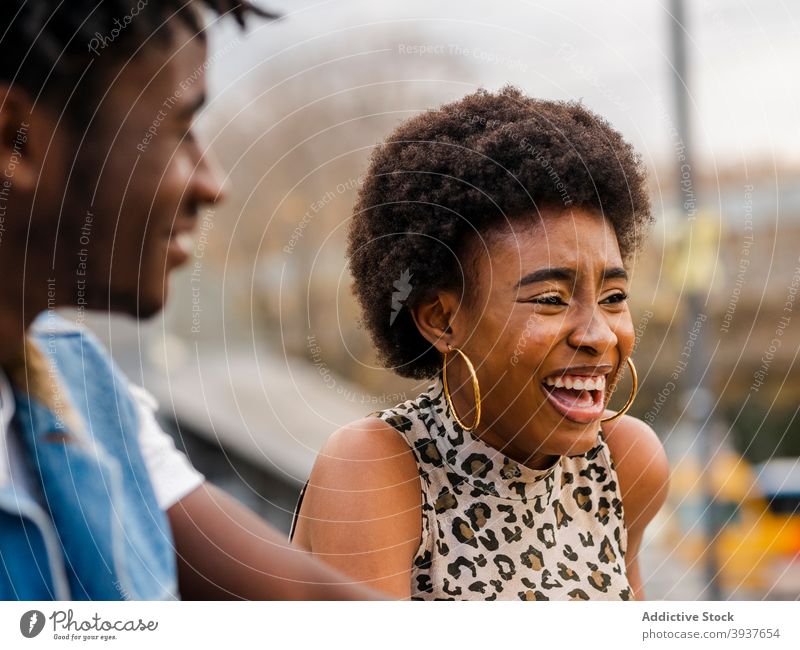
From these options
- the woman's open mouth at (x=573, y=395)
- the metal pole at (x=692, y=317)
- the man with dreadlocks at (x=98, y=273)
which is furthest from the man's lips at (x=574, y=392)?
the metal pole at (x=692, y=317)

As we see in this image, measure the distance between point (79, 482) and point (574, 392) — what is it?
0.63 meters

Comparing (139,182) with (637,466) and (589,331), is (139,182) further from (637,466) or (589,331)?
(637,466)

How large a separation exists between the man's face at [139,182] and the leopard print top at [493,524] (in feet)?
1.19

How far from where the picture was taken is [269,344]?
1.31 m

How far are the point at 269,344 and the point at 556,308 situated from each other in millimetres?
452

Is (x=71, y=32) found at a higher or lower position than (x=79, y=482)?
higher

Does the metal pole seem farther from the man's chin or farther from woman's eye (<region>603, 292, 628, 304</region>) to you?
the man's chin

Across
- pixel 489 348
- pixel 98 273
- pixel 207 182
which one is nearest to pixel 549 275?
pixel 489 348

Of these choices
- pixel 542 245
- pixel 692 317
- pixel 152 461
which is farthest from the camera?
pixel 692 317

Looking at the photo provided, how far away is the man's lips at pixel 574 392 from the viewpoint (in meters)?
1.06

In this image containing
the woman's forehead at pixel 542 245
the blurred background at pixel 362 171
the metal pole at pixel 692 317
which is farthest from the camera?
the metal pole at pixel 692 317

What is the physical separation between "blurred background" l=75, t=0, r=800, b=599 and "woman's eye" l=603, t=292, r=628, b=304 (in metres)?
0.12

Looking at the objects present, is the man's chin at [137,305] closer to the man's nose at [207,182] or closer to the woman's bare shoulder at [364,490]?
the man's nose at [207,182]

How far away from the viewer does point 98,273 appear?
1.18 m
